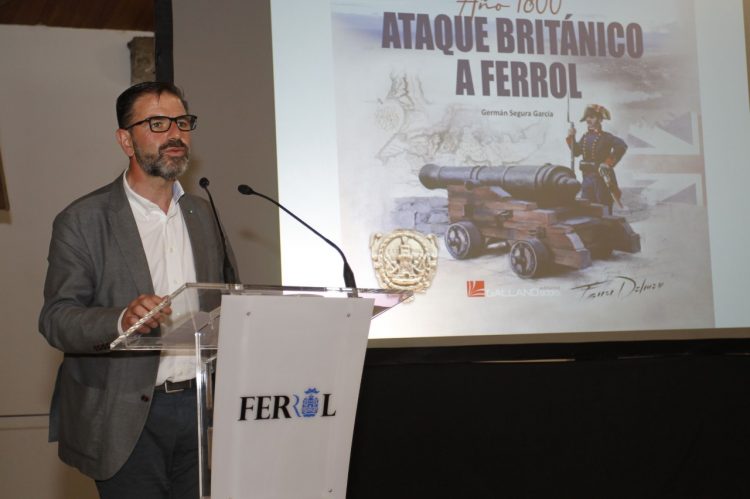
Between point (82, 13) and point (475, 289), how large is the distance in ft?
9.34

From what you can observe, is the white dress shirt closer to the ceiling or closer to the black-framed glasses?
the black-framed glasses

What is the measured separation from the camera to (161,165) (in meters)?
2.33

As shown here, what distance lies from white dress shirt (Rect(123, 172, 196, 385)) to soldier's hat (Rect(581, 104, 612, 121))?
2012 mm

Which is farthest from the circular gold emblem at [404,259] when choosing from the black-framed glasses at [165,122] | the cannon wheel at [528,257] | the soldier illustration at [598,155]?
the black-framed glasses at [165,122]

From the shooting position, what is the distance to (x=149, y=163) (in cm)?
234

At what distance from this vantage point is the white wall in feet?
15.5

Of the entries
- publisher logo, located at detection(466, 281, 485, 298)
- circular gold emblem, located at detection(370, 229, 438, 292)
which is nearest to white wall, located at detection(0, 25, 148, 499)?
circular gold emblem, located at detection(370, 229, 438, 292)

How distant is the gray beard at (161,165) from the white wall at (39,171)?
2.76 m

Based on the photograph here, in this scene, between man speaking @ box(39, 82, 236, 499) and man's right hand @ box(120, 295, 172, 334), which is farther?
man speaking @ box(39, 82, 236, 499)

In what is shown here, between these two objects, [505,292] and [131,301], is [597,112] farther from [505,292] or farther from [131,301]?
[131,301]

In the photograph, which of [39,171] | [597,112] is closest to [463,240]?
[597,112]

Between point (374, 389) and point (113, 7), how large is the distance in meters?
2.68
